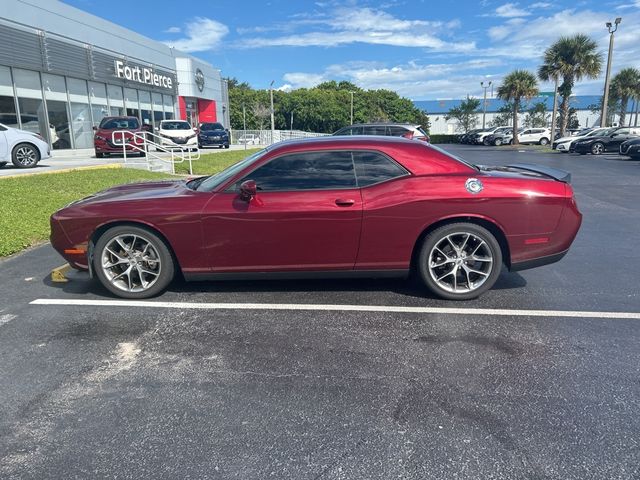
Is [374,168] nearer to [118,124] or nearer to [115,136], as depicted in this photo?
[115,136]

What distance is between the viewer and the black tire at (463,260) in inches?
162

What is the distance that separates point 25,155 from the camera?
13.0 m

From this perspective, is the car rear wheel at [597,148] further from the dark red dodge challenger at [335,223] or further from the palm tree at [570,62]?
the dark red dodge challenger at [335,223]

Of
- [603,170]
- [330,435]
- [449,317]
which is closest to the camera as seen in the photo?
[330,435]

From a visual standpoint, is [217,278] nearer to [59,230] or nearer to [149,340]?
[149,340]

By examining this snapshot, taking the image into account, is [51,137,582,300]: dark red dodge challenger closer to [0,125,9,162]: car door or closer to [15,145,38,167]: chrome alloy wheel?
[0,125,9,162]: car door

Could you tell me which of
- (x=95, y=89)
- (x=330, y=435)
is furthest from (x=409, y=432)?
(x=95, y=89)

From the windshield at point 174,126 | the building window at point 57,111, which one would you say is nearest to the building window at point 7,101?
the building window at point 57,111

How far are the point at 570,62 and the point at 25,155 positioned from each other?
37.4 meters

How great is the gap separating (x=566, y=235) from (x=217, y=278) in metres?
3.24

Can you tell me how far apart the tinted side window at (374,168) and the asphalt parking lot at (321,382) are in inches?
43.6

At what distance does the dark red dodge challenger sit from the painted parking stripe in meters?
0.17

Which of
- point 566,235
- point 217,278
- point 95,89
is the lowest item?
point 217,278

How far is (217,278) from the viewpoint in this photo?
4.25 metres
